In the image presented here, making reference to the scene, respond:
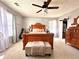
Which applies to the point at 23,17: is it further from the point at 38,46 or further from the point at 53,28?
the point at 38,46

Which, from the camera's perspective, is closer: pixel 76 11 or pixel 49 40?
pixel 49 40

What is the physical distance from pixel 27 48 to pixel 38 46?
0.48m

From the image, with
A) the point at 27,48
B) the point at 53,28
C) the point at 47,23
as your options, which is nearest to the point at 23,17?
the point at 47,23

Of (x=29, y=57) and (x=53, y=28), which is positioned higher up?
(x=53, y=28)

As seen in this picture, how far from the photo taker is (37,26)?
10.1 meters

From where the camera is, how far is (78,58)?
395 cm

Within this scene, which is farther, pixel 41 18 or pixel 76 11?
pixel 41 18

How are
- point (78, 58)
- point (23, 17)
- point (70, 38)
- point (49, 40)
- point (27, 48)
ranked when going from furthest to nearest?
point (23, 17)
point (70, 38)
point (49, 40)
point (27, 48)
point (78, 58)

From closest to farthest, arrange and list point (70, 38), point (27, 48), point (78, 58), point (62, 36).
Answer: point (78, 58) → point (27, 48) → point (70, 38) → point (62, 36)

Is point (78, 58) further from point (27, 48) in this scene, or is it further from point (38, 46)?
point (27, 48)

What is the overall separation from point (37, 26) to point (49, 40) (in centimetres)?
469

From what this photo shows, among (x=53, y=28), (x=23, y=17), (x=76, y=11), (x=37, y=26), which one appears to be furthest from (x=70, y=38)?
(x=23, y=17)

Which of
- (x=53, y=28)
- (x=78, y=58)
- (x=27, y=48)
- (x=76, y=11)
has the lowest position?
(x=78, y=58)

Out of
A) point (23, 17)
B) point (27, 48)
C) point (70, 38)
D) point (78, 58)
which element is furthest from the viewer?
point (23, 17)
